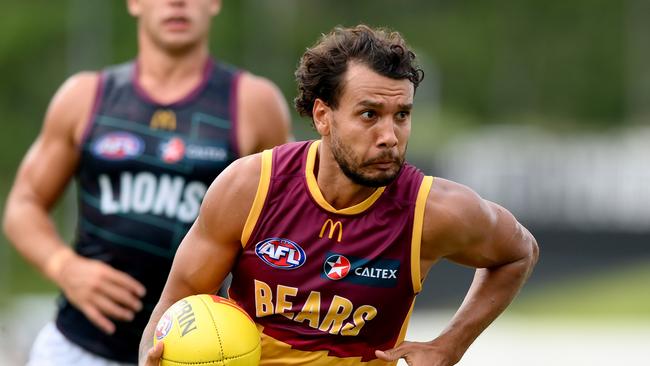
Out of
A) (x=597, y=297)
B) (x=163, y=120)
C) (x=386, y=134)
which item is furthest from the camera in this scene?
(x=597, y=297)

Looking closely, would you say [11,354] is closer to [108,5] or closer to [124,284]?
[124,284]

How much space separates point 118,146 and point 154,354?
6.99 ft

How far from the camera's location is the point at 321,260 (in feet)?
17.3

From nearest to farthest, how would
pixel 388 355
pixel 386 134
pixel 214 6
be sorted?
1. pixel 386 134
2. pixel 388 355
3. pixel 214 6

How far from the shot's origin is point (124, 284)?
686 cm

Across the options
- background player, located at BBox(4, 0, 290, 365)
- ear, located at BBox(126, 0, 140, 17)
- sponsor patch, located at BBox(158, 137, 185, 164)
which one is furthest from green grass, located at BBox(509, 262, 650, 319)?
sponsor patch, located at BBox(158, 137, 185, 164)

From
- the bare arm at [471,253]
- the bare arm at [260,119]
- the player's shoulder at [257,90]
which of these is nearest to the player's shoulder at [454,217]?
the bare arm at [471,253]

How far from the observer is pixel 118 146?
697cm

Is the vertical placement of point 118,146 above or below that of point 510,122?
above

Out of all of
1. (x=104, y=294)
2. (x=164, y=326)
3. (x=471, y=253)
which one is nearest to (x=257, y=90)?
(x=104, y=294)

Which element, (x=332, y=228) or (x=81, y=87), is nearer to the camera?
(x=332, y=228)

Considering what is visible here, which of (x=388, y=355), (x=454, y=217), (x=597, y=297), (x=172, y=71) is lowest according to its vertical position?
(x=597, y=297)

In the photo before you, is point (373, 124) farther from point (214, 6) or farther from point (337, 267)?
point (214, 6)

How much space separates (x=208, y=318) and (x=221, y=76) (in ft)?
7.63
